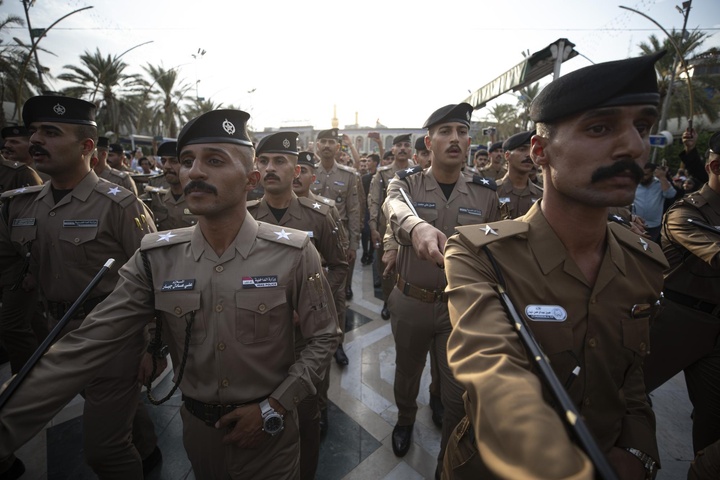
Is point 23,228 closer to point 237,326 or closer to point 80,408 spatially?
point 80,408

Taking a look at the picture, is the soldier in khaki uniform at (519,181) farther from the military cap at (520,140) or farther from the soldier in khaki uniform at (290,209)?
the soldier in khaki uniform at (290,209)

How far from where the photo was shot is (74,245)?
2.76m

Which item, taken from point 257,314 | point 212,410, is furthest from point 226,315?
point 212,410

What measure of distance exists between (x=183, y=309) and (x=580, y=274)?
6.77 feet

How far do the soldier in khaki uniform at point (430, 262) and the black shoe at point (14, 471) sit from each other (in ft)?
10.7

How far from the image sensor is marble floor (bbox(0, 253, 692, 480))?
2830 millimetres

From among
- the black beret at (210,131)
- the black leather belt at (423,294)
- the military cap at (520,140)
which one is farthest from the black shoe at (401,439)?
the military cap at (520,140)

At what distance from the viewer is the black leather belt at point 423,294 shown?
2927 mm

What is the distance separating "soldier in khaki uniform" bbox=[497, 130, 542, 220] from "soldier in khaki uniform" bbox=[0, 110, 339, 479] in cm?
391

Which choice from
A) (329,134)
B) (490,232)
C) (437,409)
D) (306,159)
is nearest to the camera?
(490,232)

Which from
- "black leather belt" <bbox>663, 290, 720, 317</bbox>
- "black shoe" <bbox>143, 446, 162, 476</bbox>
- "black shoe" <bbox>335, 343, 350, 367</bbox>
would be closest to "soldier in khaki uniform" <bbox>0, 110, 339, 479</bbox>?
"black shoe" <bbox>143, 446, 162, 476</bbox>

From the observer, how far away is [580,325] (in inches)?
57.3

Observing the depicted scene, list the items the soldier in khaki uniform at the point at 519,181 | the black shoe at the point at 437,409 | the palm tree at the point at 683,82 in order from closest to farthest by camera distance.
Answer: the black shoe at the point at 437,409, the soldier in khaki uniform at the point at 519,181, the palm tree at the point at 683,82

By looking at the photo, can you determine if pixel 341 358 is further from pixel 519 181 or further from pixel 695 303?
pixel 519 181
